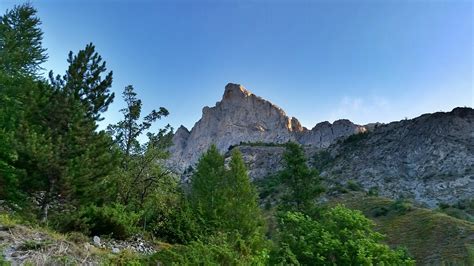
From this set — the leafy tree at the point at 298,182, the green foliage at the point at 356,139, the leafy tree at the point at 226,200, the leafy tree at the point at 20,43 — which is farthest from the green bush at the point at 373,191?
the leafy tree at the point at 20,43

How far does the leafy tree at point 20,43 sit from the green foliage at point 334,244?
54.1 feet

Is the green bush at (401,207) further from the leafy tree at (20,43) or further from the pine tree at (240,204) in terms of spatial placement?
the leafy tree at (20,43)

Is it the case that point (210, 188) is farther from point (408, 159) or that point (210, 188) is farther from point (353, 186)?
point (408, 159)

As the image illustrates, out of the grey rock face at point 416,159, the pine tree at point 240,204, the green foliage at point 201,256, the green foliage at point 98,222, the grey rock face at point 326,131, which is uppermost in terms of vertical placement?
the grey rock face at point 326,131

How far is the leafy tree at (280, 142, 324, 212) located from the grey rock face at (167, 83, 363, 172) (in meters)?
89.5

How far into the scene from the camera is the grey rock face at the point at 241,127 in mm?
121250

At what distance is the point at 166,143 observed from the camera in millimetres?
22844

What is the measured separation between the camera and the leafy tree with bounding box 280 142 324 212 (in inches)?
1123

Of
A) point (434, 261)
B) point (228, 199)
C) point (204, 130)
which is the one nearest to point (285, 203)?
point (228, 199)

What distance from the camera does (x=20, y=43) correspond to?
2034 centimetres

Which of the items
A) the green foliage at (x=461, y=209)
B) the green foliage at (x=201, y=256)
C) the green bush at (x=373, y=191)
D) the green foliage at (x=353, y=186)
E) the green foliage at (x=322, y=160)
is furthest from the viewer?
the green foliage at (x=322, y=160)

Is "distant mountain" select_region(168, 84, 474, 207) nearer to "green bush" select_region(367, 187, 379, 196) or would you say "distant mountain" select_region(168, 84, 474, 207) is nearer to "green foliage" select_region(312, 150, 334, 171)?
"green foliage" select_region(312, 150, 334, 171)

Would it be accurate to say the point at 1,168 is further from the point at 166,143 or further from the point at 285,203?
the point at 285,203

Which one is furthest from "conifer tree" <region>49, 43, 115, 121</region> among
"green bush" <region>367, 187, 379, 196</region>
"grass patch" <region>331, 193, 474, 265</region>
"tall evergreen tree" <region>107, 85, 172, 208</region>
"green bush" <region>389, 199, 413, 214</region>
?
"green bush" <region>367, 187, 379, 196</region>
